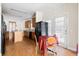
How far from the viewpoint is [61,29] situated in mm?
1693

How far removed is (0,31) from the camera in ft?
5.43

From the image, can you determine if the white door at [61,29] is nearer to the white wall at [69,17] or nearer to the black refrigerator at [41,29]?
the white wall at [69,17]

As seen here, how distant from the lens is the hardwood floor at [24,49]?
1.68 meters

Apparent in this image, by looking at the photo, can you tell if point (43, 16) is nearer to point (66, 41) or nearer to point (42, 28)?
point (42, 28)

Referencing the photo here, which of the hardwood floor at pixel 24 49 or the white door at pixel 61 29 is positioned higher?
the white door at pixel 61 29

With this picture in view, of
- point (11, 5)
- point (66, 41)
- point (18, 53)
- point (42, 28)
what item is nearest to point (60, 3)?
point (42, 28)

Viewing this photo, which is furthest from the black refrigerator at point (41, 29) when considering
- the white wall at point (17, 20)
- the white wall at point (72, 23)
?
the white wall at point (72, 23)

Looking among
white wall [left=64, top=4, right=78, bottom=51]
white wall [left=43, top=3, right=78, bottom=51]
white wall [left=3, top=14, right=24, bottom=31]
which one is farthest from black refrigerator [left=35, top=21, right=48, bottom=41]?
white wall [left=64, top=4, right=78, bottom=51]

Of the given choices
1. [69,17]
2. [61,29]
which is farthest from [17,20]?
[69,17]

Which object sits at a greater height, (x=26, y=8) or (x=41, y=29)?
(x=26, y=8)

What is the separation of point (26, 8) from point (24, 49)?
585 millimetres

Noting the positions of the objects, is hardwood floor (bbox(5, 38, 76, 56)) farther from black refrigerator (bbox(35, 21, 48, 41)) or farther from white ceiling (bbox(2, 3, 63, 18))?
white ceiling (bbox(2, 3, 63, 18))

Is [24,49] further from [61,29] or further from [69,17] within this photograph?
[69,17]

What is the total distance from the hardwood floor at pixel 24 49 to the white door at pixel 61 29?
11 cm
